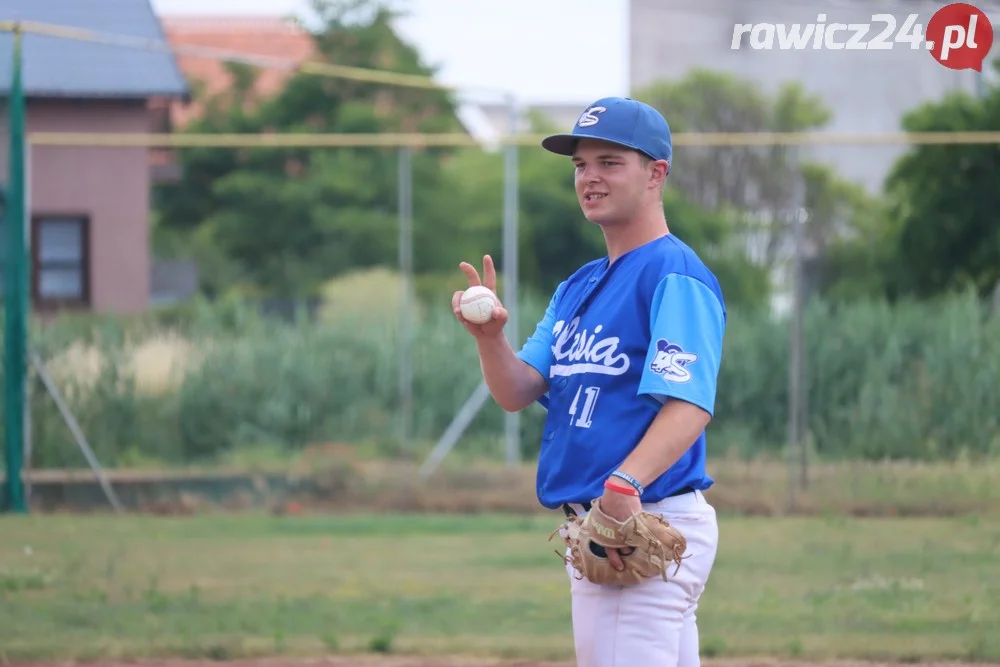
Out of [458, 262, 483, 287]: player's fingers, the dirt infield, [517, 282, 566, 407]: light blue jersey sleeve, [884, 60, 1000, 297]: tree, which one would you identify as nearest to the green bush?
[884, 60, 1000, 297]: tree

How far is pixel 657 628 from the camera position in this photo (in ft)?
10.4

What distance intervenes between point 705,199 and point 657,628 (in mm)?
9931

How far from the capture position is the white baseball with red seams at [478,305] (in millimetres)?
3287

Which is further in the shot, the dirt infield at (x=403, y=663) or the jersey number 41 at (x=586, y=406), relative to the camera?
the dirt infield at (x=403, y=663)

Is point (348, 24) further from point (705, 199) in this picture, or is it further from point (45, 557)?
point (45, 557)

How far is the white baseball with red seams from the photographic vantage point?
3.29 metres

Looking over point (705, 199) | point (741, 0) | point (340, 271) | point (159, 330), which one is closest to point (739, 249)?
point (705, 199)

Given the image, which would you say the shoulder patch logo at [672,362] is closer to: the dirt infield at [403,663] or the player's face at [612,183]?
the player's face at [612,183]

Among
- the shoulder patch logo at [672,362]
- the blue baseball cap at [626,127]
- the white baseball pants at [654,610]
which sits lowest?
the white baseball pants at [654,610]

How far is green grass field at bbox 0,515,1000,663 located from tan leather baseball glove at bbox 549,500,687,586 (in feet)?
10.3

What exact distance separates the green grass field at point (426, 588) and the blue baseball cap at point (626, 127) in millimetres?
3394

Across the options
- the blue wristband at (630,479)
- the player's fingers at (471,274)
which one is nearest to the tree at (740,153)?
the player's fingers at (471,274)

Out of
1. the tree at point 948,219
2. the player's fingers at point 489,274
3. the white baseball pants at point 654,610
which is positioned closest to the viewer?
the white baseball pants at point 654,610

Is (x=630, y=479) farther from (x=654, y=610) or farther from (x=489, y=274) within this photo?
(x=489, y=274)
